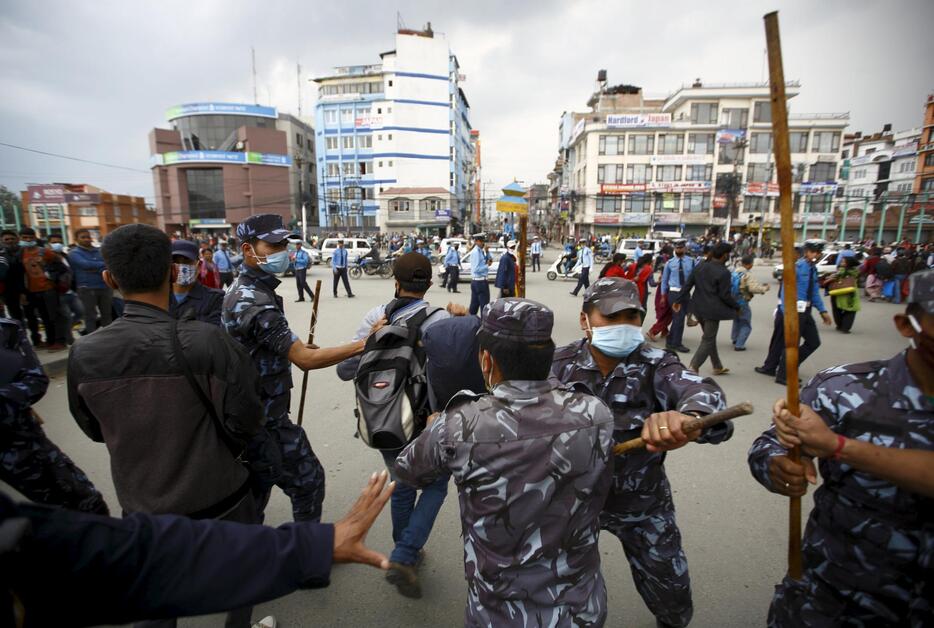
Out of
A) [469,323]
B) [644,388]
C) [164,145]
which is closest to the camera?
[644,388]

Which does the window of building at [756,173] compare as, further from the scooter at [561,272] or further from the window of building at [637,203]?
the scooter at [561,272]

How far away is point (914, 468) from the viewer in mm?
1256

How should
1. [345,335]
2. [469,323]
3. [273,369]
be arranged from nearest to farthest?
[469,323] < [273,369] < [345,335]

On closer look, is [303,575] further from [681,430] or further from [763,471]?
[763,471]

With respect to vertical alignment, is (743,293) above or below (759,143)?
below

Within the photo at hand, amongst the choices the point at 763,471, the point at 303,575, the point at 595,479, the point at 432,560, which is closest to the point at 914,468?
the point at 763,471

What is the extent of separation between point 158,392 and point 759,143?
5348 cm

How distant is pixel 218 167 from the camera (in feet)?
136

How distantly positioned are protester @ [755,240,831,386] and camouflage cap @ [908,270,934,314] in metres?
5.02

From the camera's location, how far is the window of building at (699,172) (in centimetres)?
4344

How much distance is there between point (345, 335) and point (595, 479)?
792 centimetres

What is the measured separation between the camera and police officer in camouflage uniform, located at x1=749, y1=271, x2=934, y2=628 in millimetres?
1335

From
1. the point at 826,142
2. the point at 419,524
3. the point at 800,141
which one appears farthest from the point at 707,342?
the point at 826,142

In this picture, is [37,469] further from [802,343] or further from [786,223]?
[802,343]
